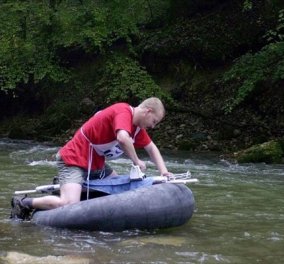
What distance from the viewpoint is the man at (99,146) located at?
19.3 feet

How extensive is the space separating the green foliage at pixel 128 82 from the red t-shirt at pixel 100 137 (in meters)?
9.88

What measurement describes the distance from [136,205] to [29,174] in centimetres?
456

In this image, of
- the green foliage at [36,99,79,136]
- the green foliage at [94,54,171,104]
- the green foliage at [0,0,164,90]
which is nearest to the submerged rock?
the green foliage at [94,54,171,104]

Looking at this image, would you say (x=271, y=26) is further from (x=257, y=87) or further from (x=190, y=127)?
(x=190, y=127)

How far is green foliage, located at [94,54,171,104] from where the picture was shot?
1631cm

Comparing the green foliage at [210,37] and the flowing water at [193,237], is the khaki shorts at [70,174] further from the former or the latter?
the green foliage at [210,37]

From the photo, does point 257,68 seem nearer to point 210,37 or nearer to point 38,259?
point 210,37

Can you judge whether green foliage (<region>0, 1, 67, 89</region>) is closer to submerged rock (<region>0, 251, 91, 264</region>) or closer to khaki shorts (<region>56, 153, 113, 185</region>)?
khaki shorts (<region>56, 153, 113, 185</region>)

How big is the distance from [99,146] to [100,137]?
102 millimetres

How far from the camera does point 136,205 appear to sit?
573 centimetres

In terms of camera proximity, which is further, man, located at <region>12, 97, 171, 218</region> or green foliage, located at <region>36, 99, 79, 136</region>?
green foliage, located at <region>36, 99, 79, 136</region>

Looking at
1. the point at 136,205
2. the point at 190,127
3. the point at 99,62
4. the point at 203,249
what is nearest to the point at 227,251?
the point at 203,249

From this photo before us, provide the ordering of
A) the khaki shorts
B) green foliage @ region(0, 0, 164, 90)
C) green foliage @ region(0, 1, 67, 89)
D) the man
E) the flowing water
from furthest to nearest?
green foliage @ region(0, 1, 67, 89), green foliage @ region(0, 0, 164, 90), the khaki shorts, the man, the flowing water

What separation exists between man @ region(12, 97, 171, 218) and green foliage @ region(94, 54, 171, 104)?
989 centimetres
